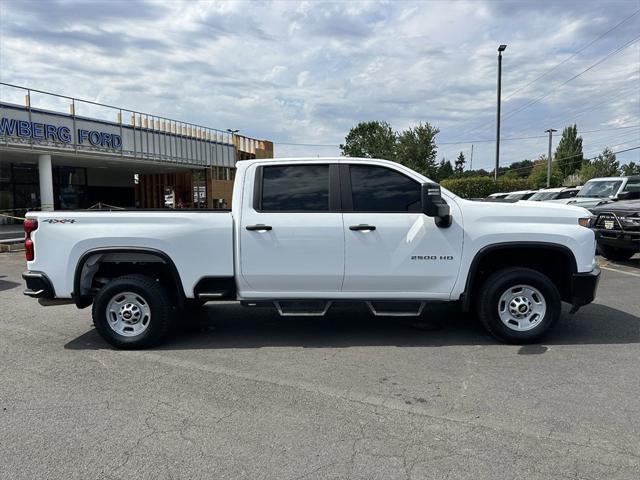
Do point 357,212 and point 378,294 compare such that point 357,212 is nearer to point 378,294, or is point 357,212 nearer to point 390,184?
point 390,184

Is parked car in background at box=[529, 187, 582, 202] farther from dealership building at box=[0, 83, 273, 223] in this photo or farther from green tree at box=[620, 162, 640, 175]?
green tree at box=[620, 162, 640, 175]

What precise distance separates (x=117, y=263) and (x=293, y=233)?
2.11m

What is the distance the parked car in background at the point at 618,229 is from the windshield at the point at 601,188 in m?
4.64

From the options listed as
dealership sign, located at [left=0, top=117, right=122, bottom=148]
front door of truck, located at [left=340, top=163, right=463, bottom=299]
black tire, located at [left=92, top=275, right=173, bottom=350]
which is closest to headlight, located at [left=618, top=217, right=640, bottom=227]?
front door of truck, located at [left=340, top=163, right=463, bottom=299]

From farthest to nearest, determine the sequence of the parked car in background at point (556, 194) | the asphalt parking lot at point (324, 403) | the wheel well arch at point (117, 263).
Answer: the parked car in background at point (556, 194), the wheel well arch at point (117, 263), the asphalt parking lot at point (324, 403)

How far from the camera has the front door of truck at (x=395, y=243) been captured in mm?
5023

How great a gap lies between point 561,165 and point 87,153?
6834cm

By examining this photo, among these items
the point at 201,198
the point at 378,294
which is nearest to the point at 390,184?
the point at 378,294

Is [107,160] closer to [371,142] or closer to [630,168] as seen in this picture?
[371,142]

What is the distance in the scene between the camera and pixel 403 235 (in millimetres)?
5023

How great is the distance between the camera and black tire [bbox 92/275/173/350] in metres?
5.12

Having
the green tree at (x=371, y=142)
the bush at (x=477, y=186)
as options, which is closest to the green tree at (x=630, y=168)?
the green tree at (x=371, y=142)

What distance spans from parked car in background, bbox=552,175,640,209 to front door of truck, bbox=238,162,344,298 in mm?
11868

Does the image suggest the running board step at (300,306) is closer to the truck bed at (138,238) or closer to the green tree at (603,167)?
the truck bed at (138,238)
